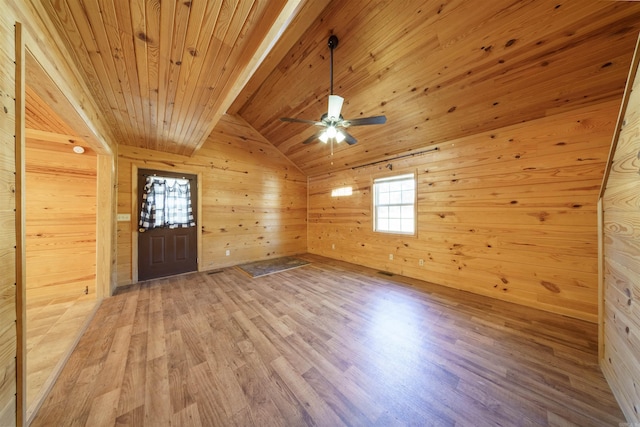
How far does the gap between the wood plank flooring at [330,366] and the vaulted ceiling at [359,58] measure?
234 cm

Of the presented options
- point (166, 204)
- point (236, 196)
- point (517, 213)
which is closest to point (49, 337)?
point (166, 204)

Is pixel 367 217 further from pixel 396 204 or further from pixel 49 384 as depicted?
pixel 49 384

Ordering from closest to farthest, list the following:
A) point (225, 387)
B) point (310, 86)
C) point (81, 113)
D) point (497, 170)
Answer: point (225, 387), point (81, 113), point (497, 170), point (310, 86)

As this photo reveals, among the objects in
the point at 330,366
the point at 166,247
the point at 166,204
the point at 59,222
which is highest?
the point at 166,204

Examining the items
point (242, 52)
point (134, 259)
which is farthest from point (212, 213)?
point (242, 52)

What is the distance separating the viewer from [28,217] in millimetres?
2738

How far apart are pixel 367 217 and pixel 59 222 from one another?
502cm

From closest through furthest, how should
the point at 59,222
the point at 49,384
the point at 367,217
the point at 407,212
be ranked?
1. the point at 49,384
2. the point at 59,222
3. the point at 407,212
4. the point at 367,217

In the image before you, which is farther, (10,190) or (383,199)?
(383,199)

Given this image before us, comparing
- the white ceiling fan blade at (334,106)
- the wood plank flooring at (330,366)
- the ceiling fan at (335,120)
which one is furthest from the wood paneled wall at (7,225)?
the white ceiling fan blade at (334,106)

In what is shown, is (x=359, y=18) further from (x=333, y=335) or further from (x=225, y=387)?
(x=225, y=387)

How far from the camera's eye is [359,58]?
2439 millimetres

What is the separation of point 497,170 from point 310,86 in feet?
9.54

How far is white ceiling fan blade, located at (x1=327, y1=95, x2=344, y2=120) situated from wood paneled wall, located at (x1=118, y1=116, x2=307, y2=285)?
9.67 ft
